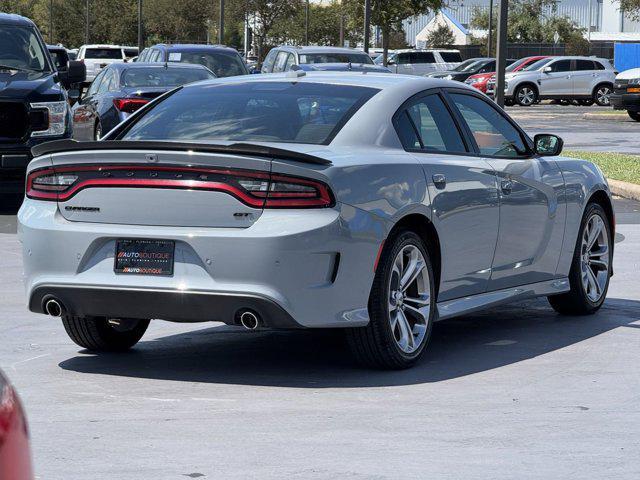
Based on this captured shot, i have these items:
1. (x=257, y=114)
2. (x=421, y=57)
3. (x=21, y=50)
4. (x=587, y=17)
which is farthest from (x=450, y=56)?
(x=587, y=17)

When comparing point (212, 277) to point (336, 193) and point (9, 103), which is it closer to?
point (336, 193)

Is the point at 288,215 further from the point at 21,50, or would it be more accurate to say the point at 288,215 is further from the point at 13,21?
the point at 13,21

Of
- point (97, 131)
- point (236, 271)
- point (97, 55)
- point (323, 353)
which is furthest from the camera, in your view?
point (97, 55)

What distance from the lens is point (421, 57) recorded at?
63344 mm

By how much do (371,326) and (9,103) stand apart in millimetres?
9105

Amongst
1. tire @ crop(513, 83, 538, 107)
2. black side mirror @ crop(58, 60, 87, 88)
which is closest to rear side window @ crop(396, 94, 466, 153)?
black side mirror @ crop(58, 60, 87, 88)

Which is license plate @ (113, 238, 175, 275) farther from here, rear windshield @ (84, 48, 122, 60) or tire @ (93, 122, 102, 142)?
rear windshield @ (84, 48, 122, 60)

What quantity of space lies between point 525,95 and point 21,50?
36.2 m

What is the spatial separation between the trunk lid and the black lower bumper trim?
12.9 inches

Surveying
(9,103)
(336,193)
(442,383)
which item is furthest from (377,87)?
(9,103)

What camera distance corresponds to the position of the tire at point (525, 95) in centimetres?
5069

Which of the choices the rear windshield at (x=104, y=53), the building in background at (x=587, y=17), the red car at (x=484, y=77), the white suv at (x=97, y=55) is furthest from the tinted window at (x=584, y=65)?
the building in background at (x=587, y=17)

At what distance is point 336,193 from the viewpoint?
6586 mm

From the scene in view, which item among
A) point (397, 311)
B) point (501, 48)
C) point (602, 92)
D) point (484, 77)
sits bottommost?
point (602, 92)
